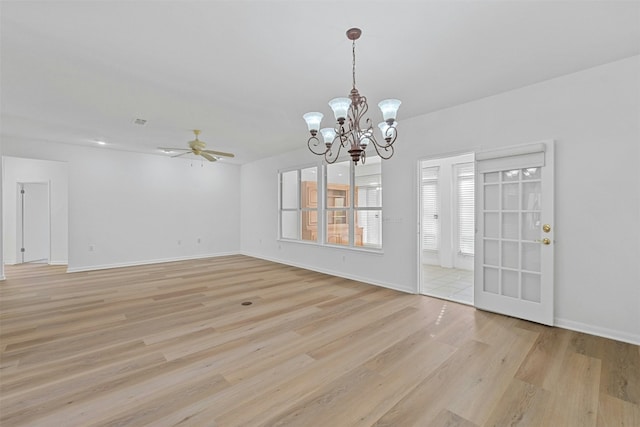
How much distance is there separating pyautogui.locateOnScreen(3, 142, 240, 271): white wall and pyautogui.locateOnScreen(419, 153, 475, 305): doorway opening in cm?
552

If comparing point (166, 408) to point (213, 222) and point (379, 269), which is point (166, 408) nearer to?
point (379, 269)

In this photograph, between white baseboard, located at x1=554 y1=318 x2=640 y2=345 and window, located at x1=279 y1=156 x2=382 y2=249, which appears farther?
window, located at x1=279 y1=156 x2=382 y2=249

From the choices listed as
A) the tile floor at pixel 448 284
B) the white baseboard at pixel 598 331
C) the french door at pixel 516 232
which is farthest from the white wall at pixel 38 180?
the white baseboard at pixel 598 331

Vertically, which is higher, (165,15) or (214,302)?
(165,15)

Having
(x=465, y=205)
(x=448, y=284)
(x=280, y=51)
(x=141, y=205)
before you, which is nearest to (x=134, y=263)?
(x=141, y=205)

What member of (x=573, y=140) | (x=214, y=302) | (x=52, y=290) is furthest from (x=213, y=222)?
(x=573, y=140)

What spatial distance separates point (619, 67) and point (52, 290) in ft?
26.4

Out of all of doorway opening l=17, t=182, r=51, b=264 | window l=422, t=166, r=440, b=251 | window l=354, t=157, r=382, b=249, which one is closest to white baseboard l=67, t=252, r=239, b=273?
doorway opening l=17, t=182, r=51, b=264

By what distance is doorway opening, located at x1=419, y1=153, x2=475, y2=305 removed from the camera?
607 centimetres

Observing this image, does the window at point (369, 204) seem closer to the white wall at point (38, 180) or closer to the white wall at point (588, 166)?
the white wall at point (588, 166)

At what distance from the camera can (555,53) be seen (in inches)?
102

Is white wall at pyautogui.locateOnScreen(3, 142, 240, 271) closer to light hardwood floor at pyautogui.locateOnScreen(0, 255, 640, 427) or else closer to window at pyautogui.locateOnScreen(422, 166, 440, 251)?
light hardwood floor at pyautogui.locateOnScreen(0, 255, 640, 427)

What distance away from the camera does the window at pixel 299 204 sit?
643 centimetres

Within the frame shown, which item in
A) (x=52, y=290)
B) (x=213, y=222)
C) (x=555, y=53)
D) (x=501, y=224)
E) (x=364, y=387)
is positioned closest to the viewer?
(x=364, y=387)
